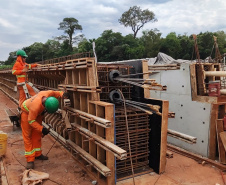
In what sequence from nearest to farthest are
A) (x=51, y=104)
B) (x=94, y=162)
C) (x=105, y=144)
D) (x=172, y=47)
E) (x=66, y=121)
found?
(x=105, y=144) < (x=94, y=162) < (x=51, y=104) < (x=66, y=121) < (x=172, y=47)

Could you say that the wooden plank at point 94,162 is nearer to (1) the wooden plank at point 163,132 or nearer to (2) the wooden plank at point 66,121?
(2) the wooden plank at point 66,121

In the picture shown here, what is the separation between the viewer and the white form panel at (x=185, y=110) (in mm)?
6840

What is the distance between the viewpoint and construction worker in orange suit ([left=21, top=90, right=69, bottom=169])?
5301 mm

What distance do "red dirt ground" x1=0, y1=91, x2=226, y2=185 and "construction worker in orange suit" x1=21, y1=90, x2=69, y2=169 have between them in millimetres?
419

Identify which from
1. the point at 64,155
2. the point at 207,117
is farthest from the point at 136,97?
the point at 64,155

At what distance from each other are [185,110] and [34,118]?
505cm

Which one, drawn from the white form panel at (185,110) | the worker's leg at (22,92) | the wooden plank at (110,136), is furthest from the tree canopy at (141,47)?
the wooden plank at (110,136)

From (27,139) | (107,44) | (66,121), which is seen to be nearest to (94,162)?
(66,121)

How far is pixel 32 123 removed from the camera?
532 cm

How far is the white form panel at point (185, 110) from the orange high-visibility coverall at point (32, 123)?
4.28 m

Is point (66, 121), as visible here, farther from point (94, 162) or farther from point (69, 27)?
point (69, 27)

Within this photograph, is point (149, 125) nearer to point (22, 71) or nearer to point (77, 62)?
point (77, 62)

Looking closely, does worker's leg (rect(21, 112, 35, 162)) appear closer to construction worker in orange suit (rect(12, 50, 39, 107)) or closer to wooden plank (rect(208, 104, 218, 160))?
construction worker in orange suit (rect(12, 50, 39, 107))

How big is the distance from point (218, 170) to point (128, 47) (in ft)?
113
